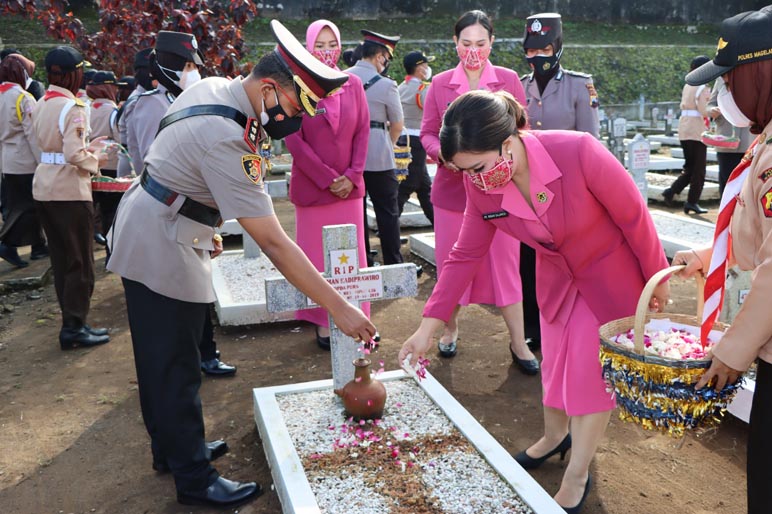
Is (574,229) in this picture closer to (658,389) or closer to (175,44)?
(658,389)

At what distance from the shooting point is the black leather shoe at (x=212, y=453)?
3.52 meters

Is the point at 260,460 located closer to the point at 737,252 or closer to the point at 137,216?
the point at 137,216

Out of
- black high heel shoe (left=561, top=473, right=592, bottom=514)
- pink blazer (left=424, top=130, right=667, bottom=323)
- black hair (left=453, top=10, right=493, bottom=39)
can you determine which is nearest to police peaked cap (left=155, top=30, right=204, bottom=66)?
black hair (left=453, top=10, right=493, bottom=39)

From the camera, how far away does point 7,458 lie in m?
3.74

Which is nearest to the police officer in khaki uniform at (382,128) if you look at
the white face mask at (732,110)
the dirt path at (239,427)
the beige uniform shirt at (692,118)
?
the dirt path at (239,427)

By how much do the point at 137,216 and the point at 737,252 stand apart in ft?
7.15

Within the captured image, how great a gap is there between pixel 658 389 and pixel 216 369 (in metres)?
3.16

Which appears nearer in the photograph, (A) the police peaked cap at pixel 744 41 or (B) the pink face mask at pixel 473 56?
(A) the police peaked cap at pixel 744 41

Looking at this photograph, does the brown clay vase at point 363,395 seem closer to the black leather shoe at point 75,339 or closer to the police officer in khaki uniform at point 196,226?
the police officer in khaki uniform at point 196,226

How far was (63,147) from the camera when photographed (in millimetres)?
5090

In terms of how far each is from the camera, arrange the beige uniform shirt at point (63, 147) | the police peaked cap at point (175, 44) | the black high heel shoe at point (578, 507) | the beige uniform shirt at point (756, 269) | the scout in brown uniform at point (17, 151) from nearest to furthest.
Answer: the beige uniform shirt at point (756, 269), the black high heel shoe at point (578, 507), the police peaked cap at point (175, 44), the beige uniform shirt at point (63, 147), the scout in brown uniform at point (17, 151)

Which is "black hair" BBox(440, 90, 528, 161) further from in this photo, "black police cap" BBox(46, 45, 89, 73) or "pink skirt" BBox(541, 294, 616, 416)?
"black police cap" BBox(46, 45, 89, 73)

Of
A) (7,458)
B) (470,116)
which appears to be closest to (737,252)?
(470,116)

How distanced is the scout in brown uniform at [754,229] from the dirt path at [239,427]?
95 cm
